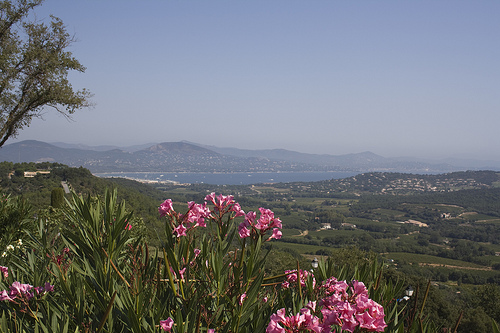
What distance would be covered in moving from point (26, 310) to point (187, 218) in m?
0.71

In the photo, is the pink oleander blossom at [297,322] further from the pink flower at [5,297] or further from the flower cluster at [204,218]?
the pink flower at [5,297]

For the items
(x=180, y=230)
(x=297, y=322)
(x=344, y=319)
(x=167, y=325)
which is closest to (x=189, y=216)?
(x=180, y=230)

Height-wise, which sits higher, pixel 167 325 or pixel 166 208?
pixel 166 208

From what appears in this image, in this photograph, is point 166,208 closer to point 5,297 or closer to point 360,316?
point 5,297

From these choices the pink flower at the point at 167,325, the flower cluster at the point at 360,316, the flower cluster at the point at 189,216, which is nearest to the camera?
the flower cluster at the point at 360,316

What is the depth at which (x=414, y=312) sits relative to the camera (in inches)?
53.8

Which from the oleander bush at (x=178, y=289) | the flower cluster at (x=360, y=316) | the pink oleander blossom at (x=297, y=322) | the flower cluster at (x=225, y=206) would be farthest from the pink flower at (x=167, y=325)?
the flower cluster at (x=225, y=206)

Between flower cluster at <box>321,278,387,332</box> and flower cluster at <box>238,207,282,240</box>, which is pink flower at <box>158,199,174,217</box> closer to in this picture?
flower cluster at <box>238,207,282,240</box>

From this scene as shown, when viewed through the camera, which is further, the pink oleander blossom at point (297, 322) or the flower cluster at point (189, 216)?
the flower cluster at point (189, 216)

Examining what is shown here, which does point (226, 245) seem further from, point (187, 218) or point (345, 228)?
point (345, 228)

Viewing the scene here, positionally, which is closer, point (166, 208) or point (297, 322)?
point (297, 322)

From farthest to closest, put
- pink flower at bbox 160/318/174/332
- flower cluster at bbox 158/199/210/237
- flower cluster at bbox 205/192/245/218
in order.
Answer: flower cluster at bbox 205/192/245/218, flower cluster at bbox 158/199/210/237, pink flower at bbox 160/318/174/332

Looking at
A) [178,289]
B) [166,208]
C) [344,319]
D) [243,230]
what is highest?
[166,208]

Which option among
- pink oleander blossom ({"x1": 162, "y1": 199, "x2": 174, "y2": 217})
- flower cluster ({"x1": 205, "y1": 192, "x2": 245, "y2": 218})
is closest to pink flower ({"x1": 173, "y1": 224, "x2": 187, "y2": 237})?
pink oleander blossom ({"x1": 162, "y1": 199, "x2": 174, "y2": 217})
